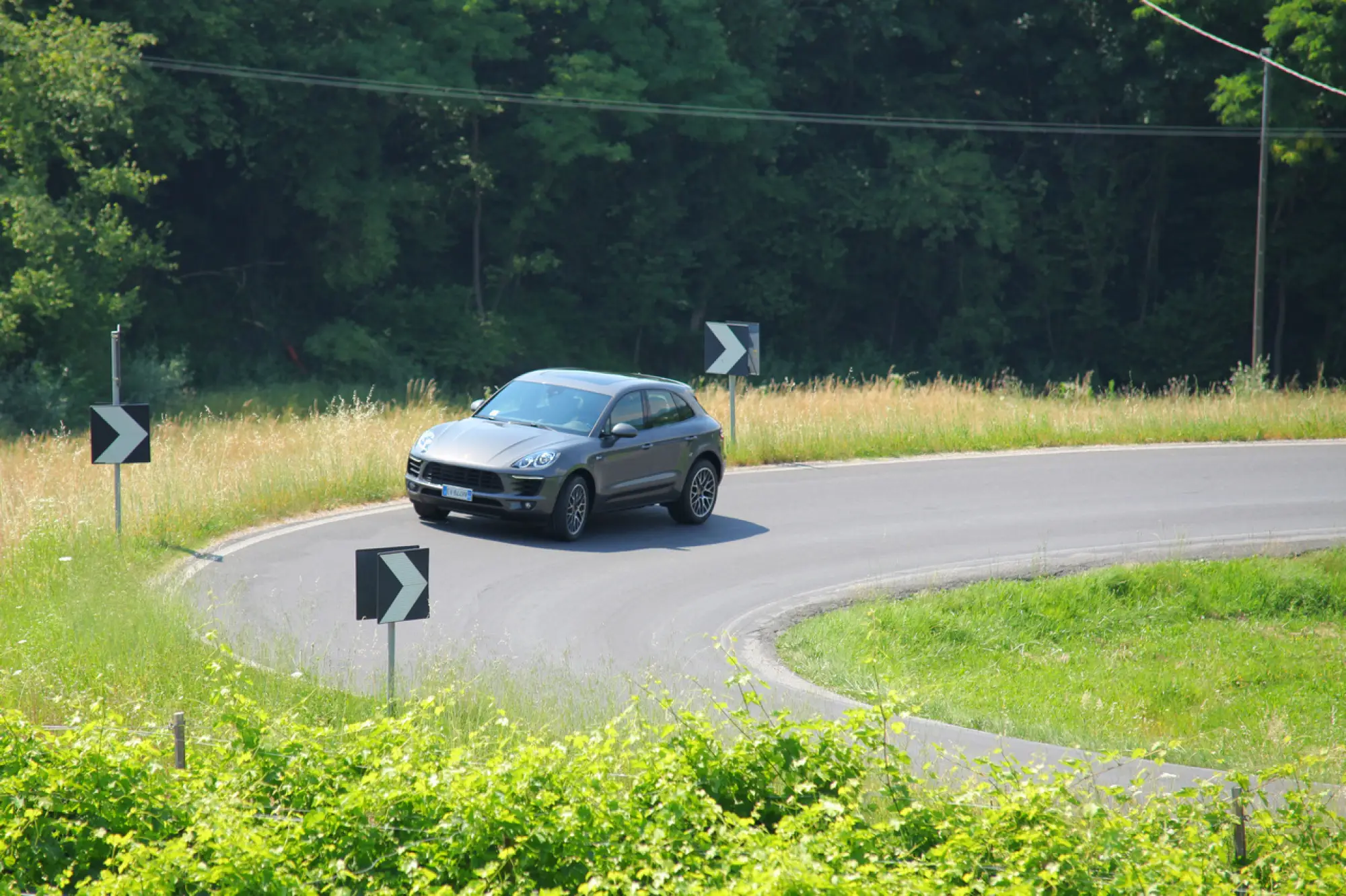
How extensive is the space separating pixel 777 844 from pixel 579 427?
10511mm

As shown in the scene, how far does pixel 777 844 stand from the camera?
271 inches

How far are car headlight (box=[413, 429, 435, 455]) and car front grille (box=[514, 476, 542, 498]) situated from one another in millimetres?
1216

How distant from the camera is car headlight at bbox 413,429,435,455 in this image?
16.8 metres

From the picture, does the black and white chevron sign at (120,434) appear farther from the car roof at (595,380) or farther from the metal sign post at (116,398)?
the car roof at (595,380)

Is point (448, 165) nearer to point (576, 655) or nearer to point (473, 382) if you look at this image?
point (473, 382)

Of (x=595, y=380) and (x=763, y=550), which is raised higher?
(x=595, y=380)

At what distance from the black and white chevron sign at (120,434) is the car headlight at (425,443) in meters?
2.92

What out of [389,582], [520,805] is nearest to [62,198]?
[389,582]

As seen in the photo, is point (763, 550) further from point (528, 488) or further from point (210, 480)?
point (210, 480)

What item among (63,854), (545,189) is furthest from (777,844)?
(545,189)

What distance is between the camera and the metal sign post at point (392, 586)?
962 cm

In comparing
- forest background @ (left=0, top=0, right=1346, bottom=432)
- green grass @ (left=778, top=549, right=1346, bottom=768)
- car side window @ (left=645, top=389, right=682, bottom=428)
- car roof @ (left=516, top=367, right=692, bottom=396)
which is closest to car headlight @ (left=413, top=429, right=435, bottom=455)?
car roof @ (left=516, top=367, right=692, bottom=396)

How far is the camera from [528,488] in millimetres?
16203

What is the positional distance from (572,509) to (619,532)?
111 cm
